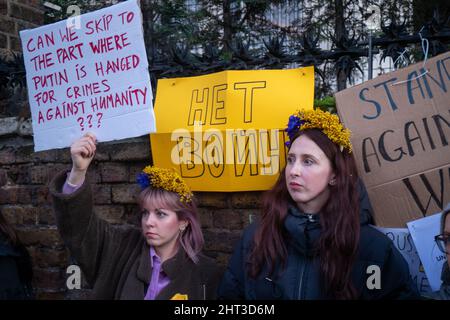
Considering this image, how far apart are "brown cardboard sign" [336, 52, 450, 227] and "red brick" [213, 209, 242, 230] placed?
0.68 metres

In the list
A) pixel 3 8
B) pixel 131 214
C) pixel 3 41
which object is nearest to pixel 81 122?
pixel 131 214

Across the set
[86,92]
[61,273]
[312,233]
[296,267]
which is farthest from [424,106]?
[61,273]

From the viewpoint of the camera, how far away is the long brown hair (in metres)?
1.65

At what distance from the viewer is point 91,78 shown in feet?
6.59

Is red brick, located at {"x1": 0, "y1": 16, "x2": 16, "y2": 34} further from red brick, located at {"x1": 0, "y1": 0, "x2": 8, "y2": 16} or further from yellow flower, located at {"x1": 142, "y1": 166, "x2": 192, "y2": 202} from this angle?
yellow flower, located at {"x1": 142, "y1": 166, "x2": 192, "y2": 202}

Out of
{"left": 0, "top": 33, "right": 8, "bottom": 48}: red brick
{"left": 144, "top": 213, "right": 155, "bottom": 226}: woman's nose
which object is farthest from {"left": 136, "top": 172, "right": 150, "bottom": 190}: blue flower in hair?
{"left": 0, "top": 33, "right": 8, "bottom": 48}: red brick

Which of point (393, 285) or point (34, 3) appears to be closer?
point (393, 285)

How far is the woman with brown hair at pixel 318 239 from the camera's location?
167 centimetres

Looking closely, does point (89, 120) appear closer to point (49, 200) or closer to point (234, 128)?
point (234, 128)

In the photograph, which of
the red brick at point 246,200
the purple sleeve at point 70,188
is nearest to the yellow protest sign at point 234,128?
the red brick at point 246,200

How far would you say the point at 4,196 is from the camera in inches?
110

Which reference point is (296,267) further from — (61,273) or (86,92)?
(61,273)

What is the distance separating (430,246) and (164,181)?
1.17 m

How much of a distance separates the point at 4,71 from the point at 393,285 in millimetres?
2640
